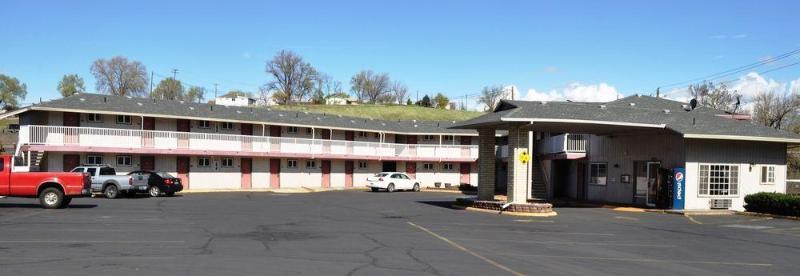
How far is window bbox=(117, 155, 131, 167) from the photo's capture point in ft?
136

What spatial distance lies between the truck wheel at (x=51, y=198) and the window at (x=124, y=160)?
1742 cm

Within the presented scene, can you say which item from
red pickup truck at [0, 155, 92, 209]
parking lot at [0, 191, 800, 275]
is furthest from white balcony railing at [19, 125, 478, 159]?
red pickup truck at [0, 155, 92, 209]

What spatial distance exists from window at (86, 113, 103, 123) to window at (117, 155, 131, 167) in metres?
2.47

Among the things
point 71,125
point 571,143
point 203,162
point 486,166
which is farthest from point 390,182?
point 71,125

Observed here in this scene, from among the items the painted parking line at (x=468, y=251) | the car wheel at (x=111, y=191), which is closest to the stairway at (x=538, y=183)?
the painted parking line at (x=468, y=251)

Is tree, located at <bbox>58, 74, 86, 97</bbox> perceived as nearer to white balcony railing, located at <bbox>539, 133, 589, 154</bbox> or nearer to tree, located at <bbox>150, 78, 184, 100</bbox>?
tree, located at <bbox>150, 78, 184, 100</bbox>

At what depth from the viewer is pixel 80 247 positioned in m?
13.5

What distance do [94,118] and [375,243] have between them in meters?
31.6

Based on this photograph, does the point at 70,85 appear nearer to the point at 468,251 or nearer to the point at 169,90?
the point at 169,90

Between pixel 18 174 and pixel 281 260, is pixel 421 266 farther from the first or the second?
pixel 18 174

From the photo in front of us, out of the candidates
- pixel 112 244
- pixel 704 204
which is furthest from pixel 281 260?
pixel 704 204

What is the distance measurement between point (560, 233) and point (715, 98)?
200 ft

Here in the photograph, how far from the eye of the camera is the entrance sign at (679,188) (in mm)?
28562

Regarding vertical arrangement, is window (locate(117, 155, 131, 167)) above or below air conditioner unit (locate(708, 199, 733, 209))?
above
